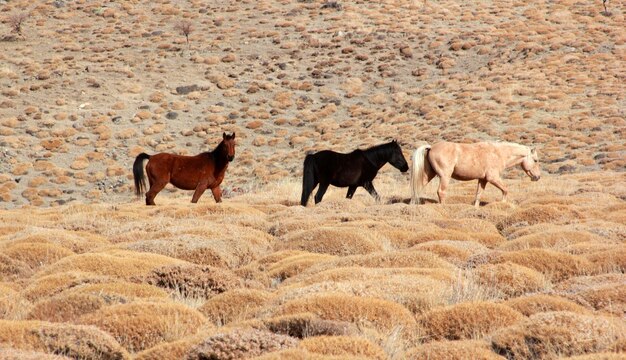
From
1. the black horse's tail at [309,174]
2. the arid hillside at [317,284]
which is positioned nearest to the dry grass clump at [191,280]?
the arid hillside at [317,284]

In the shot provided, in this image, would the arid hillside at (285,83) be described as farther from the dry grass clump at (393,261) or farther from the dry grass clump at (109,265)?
the dry grass clump at (109,265)

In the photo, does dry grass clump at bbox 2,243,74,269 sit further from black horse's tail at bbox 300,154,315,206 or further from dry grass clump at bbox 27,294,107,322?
black horse's tail at bbox 300,154,315,206

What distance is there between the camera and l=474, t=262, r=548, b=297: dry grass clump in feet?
33.4

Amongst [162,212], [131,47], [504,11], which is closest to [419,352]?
[162,212]

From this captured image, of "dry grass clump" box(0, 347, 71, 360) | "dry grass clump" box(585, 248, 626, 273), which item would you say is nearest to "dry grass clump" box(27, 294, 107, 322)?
"dry grass clump" box(0, 347, 71, 360)

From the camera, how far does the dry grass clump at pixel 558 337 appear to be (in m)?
6.55

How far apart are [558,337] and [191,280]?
5.43 meters

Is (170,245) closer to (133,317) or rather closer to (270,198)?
(133,317)

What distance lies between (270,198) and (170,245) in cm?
1071

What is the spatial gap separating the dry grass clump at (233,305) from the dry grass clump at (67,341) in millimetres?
1844

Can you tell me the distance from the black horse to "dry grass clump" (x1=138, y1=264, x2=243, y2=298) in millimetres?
10286

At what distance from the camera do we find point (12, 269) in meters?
12.5

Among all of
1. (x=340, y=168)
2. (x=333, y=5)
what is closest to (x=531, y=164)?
(x=340, y=168)

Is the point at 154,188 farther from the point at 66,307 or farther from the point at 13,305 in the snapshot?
the point at 66,307
